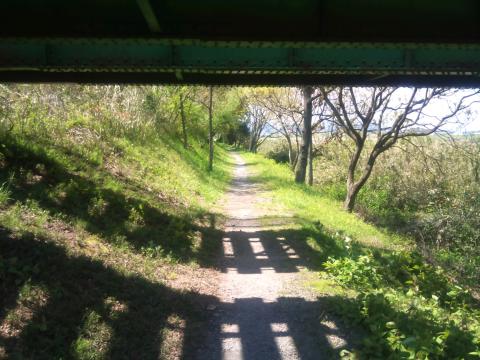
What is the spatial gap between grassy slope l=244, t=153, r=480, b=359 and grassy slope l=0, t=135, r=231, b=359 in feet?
7.28

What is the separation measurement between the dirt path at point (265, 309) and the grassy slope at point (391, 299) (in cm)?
34

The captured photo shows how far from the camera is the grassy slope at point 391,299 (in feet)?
16.1

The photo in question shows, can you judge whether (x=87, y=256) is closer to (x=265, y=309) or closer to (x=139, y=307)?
(x=139, y=307)

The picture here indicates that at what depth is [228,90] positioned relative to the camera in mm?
36281

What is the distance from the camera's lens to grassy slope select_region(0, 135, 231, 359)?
4535 mm

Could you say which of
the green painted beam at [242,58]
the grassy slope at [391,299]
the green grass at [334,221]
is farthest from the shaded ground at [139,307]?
the green grass at [334,221]

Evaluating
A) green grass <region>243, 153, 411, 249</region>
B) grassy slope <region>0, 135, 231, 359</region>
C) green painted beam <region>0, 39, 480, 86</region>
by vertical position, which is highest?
green painted beam <region>0, 39, 480, 86</region>

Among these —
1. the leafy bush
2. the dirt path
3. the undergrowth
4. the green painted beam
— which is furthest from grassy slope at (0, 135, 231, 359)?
the leafy bush

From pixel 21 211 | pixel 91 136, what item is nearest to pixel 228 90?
pixel 91 136

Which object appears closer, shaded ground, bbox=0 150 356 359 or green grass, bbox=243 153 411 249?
shaded ground, bbox=0 150 356 359

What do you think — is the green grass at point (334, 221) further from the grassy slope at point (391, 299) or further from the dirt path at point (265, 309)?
the dirt path at point (265, 309)

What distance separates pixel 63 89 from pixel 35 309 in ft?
34.4

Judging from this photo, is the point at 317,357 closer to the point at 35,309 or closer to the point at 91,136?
the point at 35,309

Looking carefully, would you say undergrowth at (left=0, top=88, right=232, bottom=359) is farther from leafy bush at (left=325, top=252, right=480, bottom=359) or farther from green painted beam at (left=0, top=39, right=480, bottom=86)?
leafy bush at (left=325, top=252, right=480, bottom=359)
